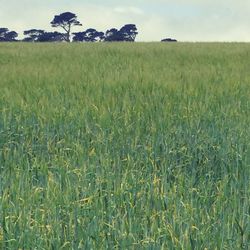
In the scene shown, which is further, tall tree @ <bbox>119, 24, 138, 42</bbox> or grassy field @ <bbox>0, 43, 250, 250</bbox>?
tall tree @ <bbox>119, 24, 138, 42</bbox>

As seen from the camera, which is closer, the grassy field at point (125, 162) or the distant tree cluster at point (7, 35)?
the grassy field at point (125, 162)

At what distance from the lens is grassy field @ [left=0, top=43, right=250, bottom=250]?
1854 millimetres

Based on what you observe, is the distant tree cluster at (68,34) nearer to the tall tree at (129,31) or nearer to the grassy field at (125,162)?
the tall tree at (129,31)

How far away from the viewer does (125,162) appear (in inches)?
120

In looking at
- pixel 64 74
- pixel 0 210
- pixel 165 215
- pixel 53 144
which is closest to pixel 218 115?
pixel 53 144

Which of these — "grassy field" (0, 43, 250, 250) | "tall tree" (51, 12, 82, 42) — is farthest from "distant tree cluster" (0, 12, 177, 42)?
"grassy field" (0, 43, 250, 250)

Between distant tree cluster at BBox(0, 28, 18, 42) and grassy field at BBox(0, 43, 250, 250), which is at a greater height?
distant tree cluster at BBox(0, 28, 18, 42)

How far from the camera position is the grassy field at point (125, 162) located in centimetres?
185

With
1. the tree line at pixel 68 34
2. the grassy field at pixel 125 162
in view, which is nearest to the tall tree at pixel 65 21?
the tree line at pixel 68 34

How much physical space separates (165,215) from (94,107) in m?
2.24

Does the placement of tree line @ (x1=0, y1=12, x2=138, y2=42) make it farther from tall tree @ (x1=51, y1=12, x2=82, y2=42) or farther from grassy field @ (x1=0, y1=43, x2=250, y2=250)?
grassy field @ (x1=0, y1=43, x2=250, y2=250)

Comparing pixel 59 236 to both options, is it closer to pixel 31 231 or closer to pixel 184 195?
pixel 31 231

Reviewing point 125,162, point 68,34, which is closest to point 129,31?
point 68,34

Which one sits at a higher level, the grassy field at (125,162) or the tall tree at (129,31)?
the tall tree at (129,31)
